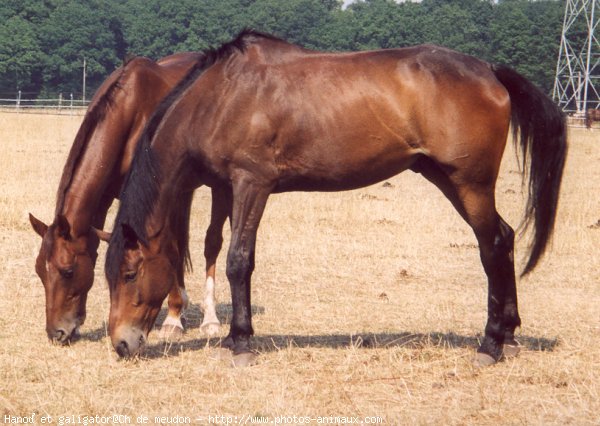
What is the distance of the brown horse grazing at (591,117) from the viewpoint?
3805 cm

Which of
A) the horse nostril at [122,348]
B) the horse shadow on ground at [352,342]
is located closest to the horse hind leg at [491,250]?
the horse shadow on ground at [352,342]

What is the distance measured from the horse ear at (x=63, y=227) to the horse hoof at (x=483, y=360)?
9.43 ft

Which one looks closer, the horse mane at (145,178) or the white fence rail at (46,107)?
the horse mane at (145,178)

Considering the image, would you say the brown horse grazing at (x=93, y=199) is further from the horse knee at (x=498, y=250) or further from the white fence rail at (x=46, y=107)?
the white fence rail at (x=46, y=107)

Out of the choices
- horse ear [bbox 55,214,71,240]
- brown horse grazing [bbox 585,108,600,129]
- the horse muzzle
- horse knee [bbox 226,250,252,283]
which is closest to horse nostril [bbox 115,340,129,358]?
the horse muzzle

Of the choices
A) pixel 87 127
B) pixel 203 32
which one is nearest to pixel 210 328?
pixel 87 127

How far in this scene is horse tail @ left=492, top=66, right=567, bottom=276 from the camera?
6430mm

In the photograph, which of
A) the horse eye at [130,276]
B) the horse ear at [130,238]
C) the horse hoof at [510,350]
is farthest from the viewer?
the horse hoof at [510,350]

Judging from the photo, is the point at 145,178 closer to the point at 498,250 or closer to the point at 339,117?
the point at 339,117

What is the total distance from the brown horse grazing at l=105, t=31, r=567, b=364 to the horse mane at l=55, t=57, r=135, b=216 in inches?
26.9

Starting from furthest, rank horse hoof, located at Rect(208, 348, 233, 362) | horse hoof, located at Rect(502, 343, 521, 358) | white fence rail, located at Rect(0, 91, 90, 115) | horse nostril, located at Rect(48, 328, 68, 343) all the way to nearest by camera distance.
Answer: white fence rail, located at Rect(0, 91, 90, 115), horse nostril, located at Rect(48, 328, 68, 343), horse hoof, located at Rect(502, 343, 521, 358), horse hoof, located at Rect(208, 348, 233, 362)

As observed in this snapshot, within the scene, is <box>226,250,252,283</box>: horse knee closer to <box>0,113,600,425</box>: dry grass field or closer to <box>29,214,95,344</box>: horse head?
<box>0,113,600,425</box>: dry grass field

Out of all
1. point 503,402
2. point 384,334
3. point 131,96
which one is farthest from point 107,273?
point 503,402

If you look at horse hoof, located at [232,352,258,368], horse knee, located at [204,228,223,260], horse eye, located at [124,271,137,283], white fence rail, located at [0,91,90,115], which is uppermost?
horse eye, located at [124,271,137,283]
